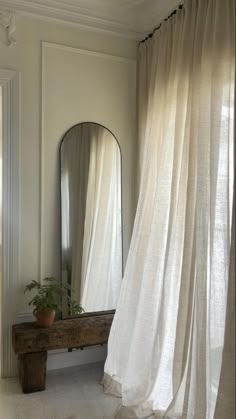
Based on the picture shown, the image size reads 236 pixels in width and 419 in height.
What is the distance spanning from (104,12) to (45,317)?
2340mm

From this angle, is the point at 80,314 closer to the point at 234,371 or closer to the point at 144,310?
the point at 144,310

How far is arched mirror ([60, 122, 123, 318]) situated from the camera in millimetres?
2828

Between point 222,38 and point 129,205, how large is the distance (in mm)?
1536

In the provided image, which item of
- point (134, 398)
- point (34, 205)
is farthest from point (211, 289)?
point (34, 205)

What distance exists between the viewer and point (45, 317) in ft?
8.34

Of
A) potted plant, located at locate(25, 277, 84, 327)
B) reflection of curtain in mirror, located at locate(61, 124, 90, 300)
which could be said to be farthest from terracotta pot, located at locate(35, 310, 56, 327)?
reflection of curtain in mirror, located at locate(61, 124, 90, 300)

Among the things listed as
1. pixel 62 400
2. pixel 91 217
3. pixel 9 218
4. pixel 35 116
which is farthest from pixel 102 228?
pixel 62 400

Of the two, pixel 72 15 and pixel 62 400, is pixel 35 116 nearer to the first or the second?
pixel 72 15

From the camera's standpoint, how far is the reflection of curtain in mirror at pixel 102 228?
2.89 meters

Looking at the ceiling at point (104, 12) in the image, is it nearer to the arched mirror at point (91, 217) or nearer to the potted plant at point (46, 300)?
the arched mirror at point (91, 217)

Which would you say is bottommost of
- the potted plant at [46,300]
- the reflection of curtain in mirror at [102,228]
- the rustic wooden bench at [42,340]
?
the rustic wooden bench at [42,340]

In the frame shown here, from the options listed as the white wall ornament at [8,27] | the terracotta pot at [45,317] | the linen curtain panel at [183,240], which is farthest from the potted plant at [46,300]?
the white wall ornament at [8,27]

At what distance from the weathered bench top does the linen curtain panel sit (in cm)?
15

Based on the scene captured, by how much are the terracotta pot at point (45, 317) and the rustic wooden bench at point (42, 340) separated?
0.04m
